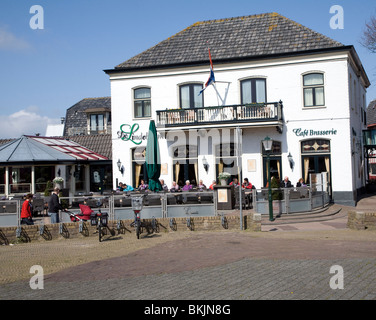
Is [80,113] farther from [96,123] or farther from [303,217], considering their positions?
[303,217]

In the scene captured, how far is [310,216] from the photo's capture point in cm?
1761

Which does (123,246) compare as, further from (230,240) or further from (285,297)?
(285,297)

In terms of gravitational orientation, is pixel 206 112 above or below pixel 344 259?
above

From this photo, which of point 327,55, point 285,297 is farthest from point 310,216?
point 285,297

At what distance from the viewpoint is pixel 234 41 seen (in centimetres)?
2603

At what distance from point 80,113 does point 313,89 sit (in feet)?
92.0

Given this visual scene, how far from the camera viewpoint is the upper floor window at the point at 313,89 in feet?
77.3

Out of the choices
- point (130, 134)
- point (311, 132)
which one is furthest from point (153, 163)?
point (311, 132)

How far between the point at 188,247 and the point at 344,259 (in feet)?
12.9

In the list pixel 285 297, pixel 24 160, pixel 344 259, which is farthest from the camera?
pixel 24 160

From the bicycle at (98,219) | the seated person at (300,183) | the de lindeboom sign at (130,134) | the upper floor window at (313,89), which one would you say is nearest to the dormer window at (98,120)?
the de lindeboom sign at (130,134)

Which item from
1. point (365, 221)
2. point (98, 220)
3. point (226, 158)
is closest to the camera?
point (98, 220)

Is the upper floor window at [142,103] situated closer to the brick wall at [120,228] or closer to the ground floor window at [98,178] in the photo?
the ground floor window at [98,178]
